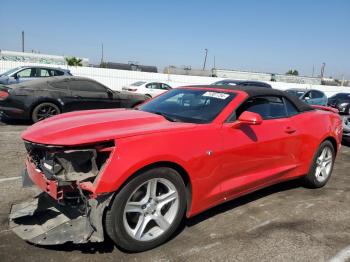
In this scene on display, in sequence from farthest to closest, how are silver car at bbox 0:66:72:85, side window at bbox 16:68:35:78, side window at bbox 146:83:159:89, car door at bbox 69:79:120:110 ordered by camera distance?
side window at bbox 146:83:159:89, side window at bbox 16:68:35:78, silver car at bbox 0:66:72:85, car door at bbox 69:79:120:110

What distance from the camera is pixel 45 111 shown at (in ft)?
31.2

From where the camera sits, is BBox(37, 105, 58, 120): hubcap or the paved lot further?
BBox(37, 105, 58, 120): hubcap

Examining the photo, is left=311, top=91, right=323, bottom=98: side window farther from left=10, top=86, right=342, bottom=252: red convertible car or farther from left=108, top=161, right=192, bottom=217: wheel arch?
left=108, top=161, right=192, bottom=217: wheel arch

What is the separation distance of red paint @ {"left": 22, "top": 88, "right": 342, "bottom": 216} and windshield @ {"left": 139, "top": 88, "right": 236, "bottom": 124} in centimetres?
13

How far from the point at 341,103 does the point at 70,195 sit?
1864 centimetres

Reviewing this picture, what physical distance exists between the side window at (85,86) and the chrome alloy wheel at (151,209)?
7.27 metres

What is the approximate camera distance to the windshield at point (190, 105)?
3.97 meters

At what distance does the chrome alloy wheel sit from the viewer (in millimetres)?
3176

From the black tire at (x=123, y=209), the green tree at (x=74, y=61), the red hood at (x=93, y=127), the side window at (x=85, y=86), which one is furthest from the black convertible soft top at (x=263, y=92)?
the green tree at (x=74, y=61)

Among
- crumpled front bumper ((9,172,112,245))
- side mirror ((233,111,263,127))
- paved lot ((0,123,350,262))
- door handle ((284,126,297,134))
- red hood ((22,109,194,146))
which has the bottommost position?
paved lot ((0,123,350,262))

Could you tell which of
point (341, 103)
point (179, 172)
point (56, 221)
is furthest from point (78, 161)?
point (341, 103)

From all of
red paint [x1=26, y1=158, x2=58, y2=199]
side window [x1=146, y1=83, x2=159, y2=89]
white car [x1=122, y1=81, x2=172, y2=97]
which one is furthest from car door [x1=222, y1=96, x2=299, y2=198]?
side window [x1=146, y1=83, x2=159, y2=89]

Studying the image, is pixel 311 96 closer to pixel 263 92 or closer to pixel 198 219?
pixel 263 92

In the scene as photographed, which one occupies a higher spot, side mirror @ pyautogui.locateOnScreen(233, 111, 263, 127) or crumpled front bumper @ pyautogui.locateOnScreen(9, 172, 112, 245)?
side mirror @ pyautogui.locateOnScreen(233, 111, 263, 127)
